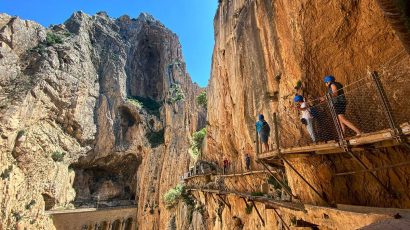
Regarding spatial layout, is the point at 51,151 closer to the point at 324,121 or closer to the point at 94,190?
the point at 94,190

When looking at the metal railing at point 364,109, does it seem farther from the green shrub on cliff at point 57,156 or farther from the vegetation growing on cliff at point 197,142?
the green shrub on cliff at point 57,156

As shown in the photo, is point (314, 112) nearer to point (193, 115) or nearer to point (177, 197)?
point (177, 197)

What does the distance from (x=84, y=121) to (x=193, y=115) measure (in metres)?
18.1

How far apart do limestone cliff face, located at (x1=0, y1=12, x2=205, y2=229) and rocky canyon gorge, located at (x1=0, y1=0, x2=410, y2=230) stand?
0.68 feet

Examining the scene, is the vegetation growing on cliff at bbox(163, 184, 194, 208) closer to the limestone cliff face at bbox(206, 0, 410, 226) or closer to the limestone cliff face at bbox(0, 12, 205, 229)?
the limestone cliff face at bbox(0, 12, 205, 229)

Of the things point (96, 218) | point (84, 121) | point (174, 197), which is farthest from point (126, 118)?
point (174, 197)

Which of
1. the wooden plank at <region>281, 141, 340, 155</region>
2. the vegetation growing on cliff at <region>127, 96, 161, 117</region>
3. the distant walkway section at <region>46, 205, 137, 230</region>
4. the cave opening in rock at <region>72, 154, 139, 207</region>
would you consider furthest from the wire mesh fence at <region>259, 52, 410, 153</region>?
the vegetation growing on cliff at <region>127, 96, 161, 117</region>

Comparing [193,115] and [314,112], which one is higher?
[193,115]

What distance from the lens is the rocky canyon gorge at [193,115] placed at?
201 inches

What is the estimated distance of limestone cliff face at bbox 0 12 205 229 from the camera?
28.7 meters

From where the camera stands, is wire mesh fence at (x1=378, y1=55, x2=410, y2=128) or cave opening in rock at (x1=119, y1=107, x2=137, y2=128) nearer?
wire mesh fence at (x1=378, y1=55, x2=410, y2=128)

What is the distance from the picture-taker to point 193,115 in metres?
41.5

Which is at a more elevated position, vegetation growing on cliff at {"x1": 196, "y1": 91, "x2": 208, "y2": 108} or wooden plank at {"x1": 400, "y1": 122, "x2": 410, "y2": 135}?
vegetation growing on cliff at {"x1": 196, "y1": 91, "x2": 208, "y2": 108}

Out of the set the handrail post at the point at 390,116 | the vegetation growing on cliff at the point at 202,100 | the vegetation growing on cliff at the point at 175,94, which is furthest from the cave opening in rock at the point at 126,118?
the handrail post at the point at 390,116
